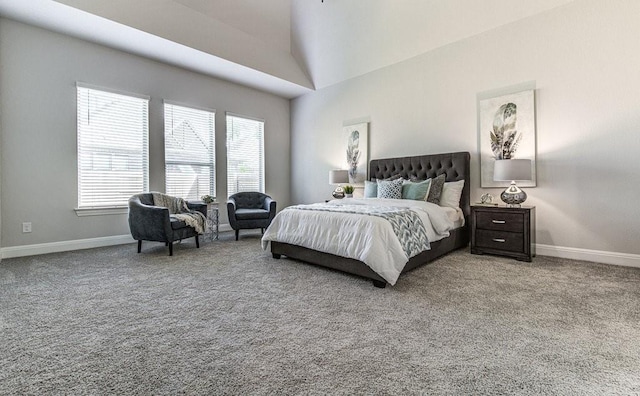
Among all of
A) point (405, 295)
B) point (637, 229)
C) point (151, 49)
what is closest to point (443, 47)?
point (637, 229)

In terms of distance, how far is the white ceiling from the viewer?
3859 millimetres

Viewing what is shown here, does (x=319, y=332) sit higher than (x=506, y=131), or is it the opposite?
(x=506, y=131)

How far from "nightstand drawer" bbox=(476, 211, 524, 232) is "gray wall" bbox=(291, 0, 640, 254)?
644 mm

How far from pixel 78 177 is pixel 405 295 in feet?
15.6

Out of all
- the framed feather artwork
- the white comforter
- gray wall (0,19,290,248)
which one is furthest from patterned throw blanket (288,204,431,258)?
gray wall (0,19,290,248)

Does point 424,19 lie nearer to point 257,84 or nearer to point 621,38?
point 621,38

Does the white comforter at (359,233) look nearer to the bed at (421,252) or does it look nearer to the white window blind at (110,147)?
the bed at (421,252)

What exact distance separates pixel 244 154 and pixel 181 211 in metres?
2.13

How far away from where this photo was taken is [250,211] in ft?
17.2

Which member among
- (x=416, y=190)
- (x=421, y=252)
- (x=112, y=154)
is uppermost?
(x=112, y=154)

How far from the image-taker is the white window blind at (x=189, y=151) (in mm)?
5285

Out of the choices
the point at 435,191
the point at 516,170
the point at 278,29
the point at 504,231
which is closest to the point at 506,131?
the point at 516,170

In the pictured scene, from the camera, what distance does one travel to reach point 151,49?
4605mm

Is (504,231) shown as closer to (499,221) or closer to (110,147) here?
(499,221)
